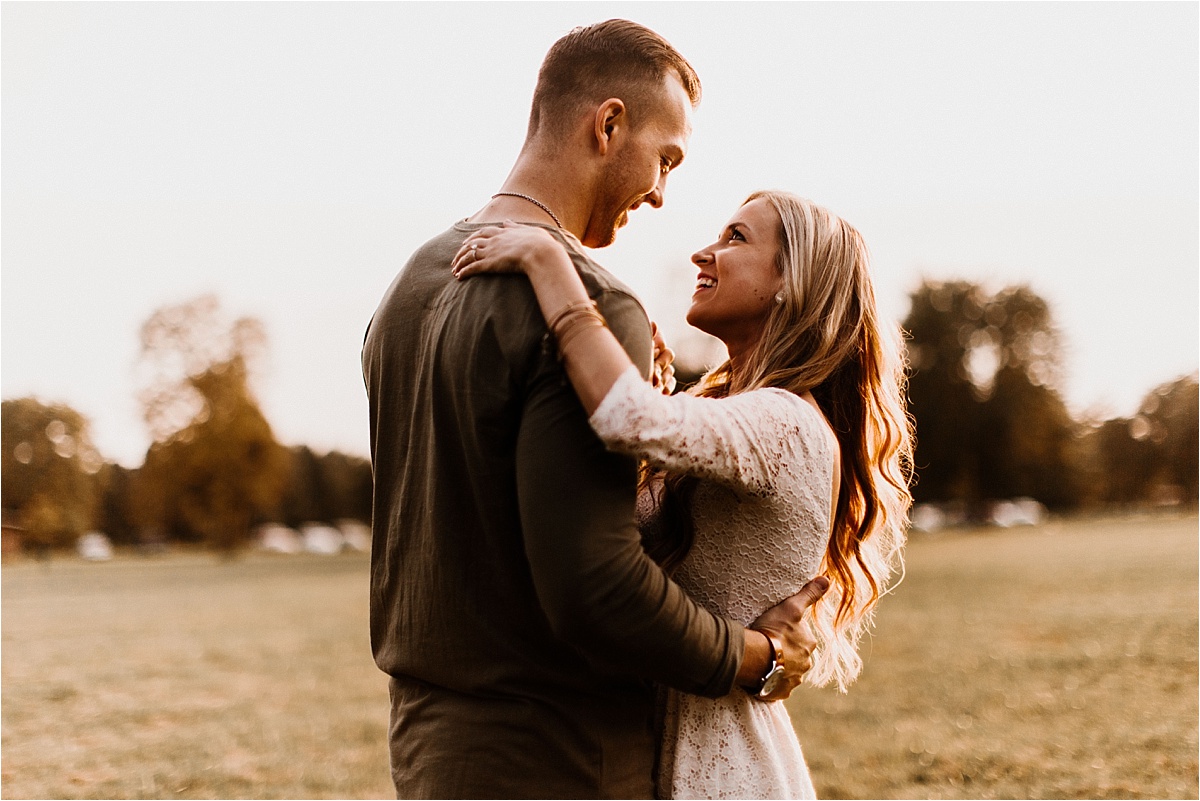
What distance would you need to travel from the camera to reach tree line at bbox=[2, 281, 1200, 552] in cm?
4188

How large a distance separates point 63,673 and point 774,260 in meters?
13.1

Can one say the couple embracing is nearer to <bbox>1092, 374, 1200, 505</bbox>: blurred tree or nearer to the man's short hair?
the man's short hair

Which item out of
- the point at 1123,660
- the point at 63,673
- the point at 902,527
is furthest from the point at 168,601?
the point at 902,527

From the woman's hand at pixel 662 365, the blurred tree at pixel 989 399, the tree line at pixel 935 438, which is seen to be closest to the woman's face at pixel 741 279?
the woman's hand at pixel 662 365

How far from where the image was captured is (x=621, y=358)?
189 centimetres

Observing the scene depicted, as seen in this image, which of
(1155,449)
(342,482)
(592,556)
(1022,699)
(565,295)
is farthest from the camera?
(342,482)

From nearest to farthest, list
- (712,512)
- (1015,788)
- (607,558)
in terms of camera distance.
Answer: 1. (607,558)
2. (712,512)
3. (1015,788)

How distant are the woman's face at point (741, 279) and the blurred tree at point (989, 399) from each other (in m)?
50.1

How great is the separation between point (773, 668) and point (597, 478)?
2.04ft

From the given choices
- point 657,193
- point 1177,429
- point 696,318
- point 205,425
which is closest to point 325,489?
point 205,425

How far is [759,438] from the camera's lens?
2.07 meters

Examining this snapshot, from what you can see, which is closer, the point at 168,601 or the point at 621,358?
the point at 621,358

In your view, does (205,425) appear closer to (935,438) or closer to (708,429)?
(935,438)

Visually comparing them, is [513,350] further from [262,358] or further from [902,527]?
[262,358]
